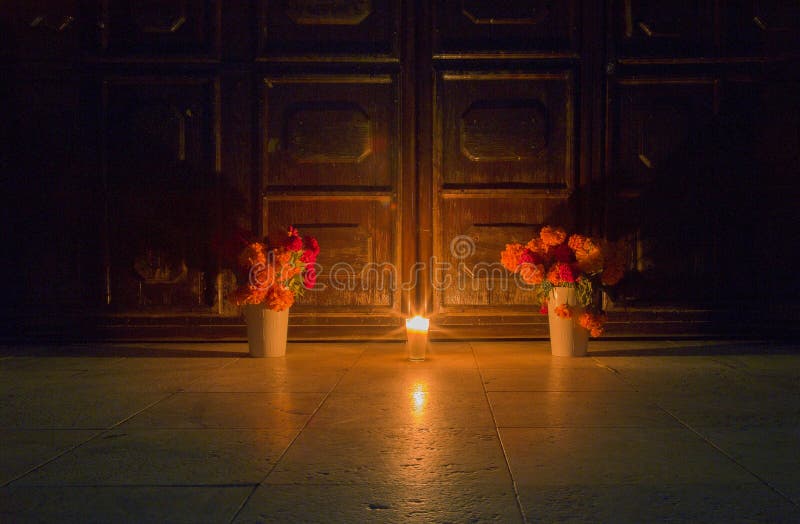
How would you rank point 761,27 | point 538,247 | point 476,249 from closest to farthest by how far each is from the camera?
point 538,247 < point 761,27 < point 476,249

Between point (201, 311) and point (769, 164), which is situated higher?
point (769, 164)

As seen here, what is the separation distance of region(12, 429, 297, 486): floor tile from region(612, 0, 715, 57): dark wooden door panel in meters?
3.59

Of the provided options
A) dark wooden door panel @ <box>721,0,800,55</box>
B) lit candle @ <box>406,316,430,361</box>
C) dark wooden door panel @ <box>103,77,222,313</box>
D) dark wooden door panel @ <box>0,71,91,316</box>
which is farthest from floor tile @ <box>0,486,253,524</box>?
dark wooden door panel @ <box>721,0,800,55</box>

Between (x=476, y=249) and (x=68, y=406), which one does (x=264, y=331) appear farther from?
(x=476, y=249)

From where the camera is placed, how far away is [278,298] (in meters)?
3.98

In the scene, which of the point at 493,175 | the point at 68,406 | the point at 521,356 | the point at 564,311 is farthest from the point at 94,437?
the point at 493,175

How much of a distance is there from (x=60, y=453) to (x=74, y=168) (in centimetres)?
306

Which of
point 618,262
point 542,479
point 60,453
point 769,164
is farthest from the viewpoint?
point 769,164

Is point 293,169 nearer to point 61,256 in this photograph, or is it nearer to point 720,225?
point 61,256

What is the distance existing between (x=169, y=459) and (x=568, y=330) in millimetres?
2559

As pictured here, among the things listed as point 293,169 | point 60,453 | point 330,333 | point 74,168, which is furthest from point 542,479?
point 74,168

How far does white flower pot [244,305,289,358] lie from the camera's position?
13.2 ft

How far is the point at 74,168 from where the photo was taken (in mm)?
4645

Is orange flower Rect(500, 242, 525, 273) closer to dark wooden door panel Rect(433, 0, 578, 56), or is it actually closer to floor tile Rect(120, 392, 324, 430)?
dark wooden door panel Rect(433, 0, 578, 56)
